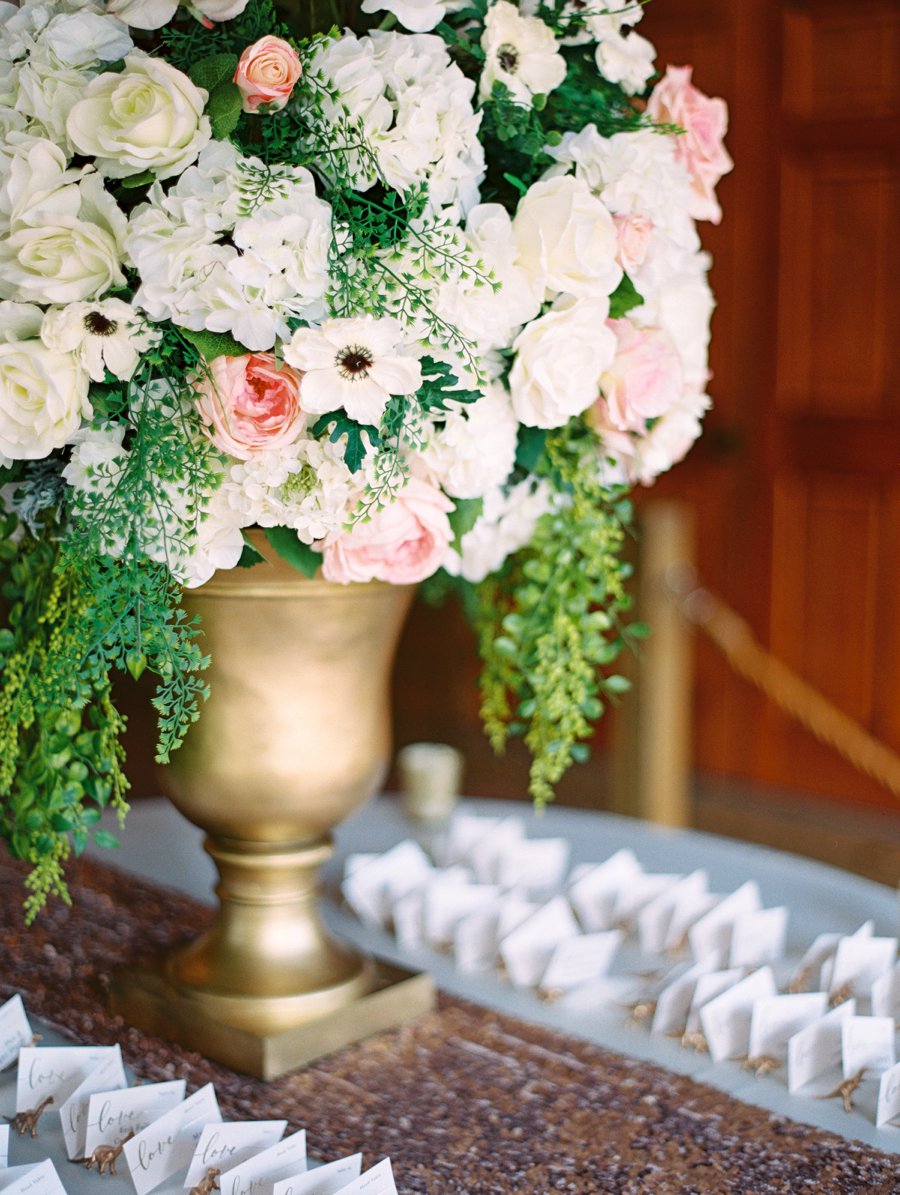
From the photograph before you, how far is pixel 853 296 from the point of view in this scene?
353cm

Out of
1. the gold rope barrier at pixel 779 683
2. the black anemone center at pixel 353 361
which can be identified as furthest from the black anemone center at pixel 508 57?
the gold rope barrier at pixel 779 683

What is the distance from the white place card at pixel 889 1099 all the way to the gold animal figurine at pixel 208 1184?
473mm

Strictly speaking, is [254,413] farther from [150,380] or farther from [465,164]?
[465,164]

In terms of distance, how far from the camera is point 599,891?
1348 mm

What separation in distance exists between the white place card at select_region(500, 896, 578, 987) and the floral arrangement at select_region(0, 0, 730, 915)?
1.26 ft

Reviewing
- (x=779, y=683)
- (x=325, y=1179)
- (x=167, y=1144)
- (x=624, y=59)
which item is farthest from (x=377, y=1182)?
(x=779, y=683)

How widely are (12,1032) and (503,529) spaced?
56cm

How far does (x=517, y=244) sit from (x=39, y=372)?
336 mm

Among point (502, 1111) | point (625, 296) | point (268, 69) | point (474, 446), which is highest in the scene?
point (268, 69)

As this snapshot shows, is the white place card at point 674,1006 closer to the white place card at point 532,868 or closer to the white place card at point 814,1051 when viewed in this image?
the white place card at point 814,1051

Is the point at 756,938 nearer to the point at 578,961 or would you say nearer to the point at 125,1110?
the point at 578,961

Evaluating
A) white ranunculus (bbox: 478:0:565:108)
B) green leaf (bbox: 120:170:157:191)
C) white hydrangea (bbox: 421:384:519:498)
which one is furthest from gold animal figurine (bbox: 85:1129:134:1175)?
white ranunculus (bbox: 478:0:565:108)

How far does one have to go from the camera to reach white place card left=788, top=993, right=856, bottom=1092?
1.04 meters

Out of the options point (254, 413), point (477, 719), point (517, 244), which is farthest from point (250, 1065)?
point (477, 719)
